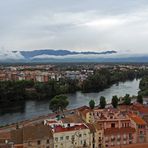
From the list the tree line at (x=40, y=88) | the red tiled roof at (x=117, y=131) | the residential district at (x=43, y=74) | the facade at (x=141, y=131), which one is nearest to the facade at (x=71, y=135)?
the red tiled roof at (x=117, y=131)

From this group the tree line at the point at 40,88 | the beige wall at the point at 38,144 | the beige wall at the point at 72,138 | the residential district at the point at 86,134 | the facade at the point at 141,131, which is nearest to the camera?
the beige wall at the point at 38,144

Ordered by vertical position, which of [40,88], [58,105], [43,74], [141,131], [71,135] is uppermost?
[71,135]

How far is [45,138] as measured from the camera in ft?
37.6

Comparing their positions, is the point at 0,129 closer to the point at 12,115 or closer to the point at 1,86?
the point at 12,115

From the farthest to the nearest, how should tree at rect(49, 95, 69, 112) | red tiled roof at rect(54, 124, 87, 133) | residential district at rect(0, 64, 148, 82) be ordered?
residential district at rect(0, 64, 148, 82), tree at rect(49, 95, 69, 112), red tiled roof at rect(54, 124, 87, 133)

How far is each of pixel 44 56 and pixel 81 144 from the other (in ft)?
596

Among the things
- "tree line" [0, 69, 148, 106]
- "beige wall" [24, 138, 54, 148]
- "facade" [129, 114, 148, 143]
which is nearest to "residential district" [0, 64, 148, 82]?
"tree line" [0, 69, 148, 106]

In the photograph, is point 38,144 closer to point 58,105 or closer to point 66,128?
point 66,128

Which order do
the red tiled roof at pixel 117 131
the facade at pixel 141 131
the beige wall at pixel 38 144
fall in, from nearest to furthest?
the beige wall at pixel 38 144 < the red tiled roof at pixel 117 131 < the facade at pixel 141 131

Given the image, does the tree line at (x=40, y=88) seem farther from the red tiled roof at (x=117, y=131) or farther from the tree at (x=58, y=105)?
the red tiled roof at (x=117, y=131)

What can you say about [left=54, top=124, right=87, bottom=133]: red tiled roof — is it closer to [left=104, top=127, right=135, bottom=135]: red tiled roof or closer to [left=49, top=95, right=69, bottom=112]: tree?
[left=104, top=127, right=135, bottom=135]: red tiled roof

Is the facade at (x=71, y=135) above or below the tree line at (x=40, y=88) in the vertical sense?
above

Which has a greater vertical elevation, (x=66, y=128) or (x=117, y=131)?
(x=66, y=128)

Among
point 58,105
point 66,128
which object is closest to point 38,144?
point 66,128
